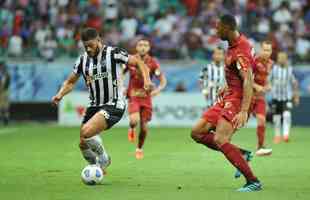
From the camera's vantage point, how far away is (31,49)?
2973 cm

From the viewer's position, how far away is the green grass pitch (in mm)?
10648

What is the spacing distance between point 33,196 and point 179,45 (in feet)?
63.2

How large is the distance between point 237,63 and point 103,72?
214 cm

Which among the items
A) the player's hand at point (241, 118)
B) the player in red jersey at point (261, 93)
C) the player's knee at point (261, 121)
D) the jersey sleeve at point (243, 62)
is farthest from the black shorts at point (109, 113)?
the player's knee at point (261, 121)

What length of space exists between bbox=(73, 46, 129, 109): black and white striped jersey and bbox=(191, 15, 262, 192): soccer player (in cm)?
166

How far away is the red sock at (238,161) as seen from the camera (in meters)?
10.9

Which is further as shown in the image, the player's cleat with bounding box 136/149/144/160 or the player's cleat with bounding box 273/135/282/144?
the player's cleat with bounding box 273/135/282/144

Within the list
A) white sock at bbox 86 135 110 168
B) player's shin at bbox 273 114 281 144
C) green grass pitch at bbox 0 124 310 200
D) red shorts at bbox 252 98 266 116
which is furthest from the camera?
player's shin at bbox 273 114 281 144

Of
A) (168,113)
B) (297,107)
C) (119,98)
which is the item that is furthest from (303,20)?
(119,98)

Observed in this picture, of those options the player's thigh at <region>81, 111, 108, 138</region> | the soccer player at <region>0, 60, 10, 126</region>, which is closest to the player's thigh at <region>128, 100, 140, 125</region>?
the player's thigh at <region>81, 111, 108, 138</region>

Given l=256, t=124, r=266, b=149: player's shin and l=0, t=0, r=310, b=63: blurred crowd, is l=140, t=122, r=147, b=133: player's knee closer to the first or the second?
l=256, t=124, r=266, b=149: player's shin

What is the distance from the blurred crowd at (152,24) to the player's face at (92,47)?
16.5 meters

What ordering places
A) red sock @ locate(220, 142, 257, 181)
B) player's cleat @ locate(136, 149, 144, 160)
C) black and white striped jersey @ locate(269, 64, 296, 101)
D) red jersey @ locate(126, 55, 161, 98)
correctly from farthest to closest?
black and white striped jersey @ locate(269, 64, 296, 101), red jersey @ locate(126, 55, 161, 98), player's cleat @ locate(136, 149, 144, 160), red sock @ locate(220, 142, 257, 181)

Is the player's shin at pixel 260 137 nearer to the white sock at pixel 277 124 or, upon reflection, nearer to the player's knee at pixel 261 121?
the player's knee at pixel 261 121
